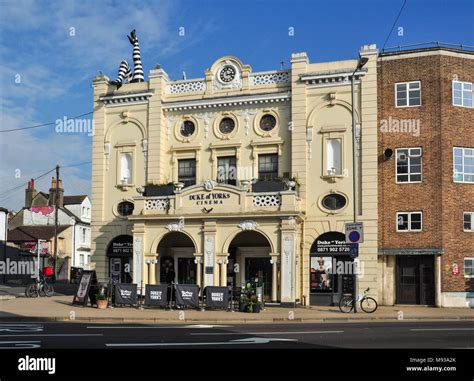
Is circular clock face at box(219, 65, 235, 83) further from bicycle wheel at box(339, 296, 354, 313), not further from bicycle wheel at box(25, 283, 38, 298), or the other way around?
bicycle wheel at box(25, 283, 38, 298)

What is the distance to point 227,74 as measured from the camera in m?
30.4

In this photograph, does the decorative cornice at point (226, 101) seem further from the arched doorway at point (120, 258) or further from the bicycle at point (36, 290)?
the bicycle at point (36, 290)

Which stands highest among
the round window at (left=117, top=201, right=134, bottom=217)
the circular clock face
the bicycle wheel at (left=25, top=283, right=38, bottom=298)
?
the circular clock face

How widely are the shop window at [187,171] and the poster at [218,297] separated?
8611mm

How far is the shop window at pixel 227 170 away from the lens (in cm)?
2992

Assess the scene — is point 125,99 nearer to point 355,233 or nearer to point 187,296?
point 187,296

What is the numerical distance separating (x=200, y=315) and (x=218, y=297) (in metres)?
2.21

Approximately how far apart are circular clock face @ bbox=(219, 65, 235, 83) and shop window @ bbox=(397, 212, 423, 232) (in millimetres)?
11258

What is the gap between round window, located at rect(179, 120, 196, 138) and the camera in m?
31.1

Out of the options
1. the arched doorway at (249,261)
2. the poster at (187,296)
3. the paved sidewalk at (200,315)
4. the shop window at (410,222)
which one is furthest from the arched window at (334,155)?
the poster at (187,296)

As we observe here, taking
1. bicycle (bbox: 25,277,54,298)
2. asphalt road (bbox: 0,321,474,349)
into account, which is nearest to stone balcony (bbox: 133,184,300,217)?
bicycle (bbox: 25,277,54,298)

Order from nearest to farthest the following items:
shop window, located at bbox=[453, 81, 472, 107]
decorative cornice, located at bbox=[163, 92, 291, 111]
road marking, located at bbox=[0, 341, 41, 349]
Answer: road marking, located at bbox=[0, 341, 41, 349] → shop window, located at bbox=[453, 81, 472, 107] → decorative cornice, located at bbox=[163, 92, 291, 111]

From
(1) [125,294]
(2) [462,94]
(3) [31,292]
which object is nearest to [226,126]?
(1) [125,294]
